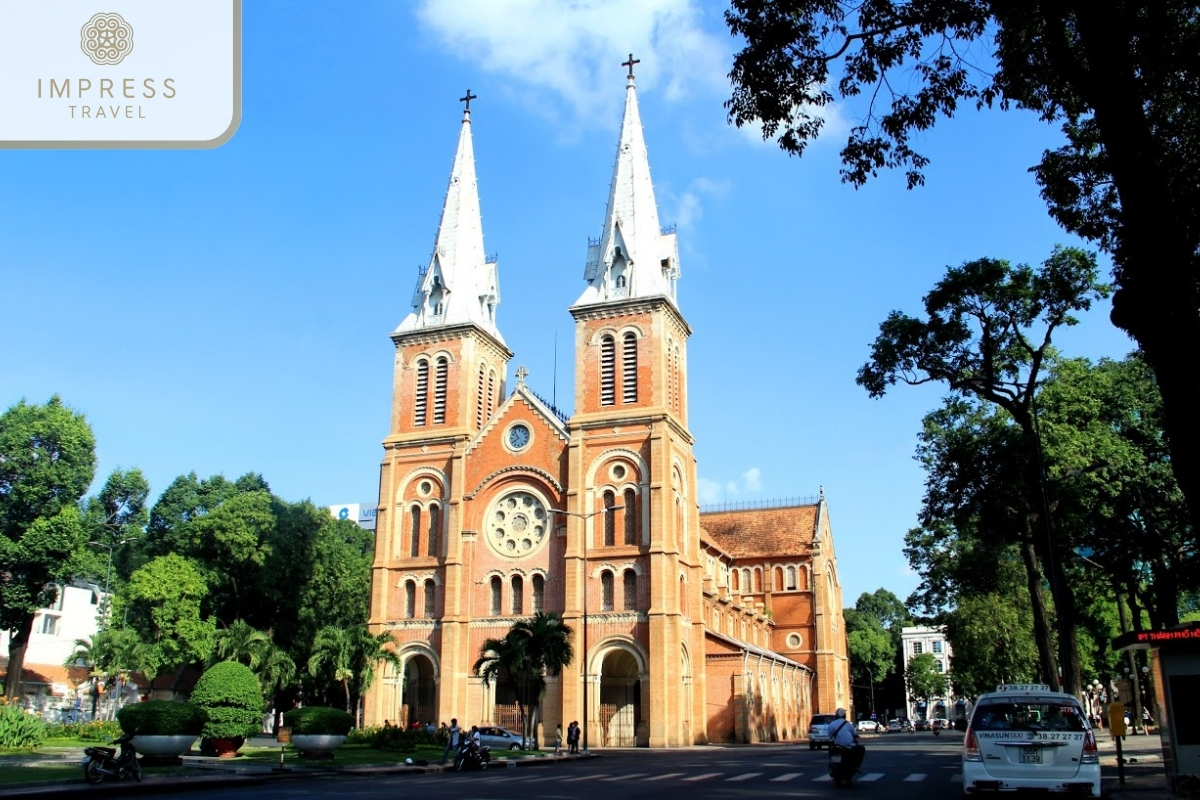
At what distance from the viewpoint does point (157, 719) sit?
25141 millimetres

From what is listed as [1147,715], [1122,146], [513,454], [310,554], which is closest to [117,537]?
[310,554]

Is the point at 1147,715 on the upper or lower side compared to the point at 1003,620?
lower

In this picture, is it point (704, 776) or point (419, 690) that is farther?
point (419, 690)

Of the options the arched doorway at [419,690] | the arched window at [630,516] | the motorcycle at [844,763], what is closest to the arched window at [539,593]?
the arched window at [630,516]

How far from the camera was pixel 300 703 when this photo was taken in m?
62.2

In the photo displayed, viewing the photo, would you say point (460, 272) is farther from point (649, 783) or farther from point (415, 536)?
point (649, 783)

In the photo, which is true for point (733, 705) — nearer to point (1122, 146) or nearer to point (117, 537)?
point (117, 537)

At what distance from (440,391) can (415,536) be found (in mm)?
7946

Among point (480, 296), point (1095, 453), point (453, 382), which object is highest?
point (480, 296)

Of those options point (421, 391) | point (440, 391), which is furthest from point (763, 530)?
point (421, 391)

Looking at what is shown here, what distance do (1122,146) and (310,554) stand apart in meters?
53.3

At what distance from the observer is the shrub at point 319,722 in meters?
31.3

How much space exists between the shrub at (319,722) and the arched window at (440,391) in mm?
25466

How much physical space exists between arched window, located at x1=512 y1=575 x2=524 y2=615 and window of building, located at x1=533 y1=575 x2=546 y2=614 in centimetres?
66
